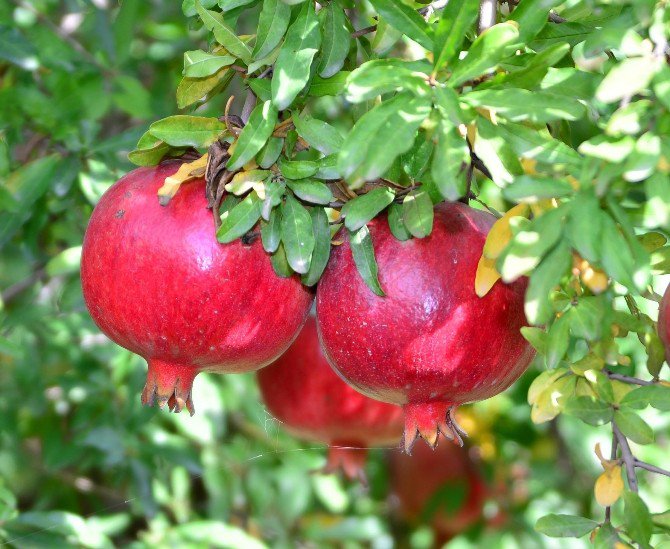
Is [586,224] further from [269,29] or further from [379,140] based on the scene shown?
[269,29]

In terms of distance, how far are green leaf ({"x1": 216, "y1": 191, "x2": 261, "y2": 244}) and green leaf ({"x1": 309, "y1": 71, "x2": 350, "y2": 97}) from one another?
5.8 inches

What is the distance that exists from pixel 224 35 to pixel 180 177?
187 mm

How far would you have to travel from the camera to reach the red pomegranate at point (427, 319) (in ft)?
3.77

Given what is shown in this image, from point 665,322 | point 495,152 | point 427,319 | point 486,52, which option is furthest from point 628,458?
point 486,52

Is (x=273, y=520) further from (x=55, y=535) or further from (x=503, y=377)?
(x=503, y=377)

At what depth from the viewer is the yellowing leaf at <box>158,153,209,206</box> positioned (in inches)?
45.9

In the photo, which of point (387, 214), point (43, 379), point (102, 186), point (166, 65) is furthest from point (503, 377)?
point (166, 65)

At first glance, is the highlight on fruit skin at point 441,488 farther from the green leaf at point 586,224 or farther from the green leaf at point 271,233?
the green leaf at point 586,224

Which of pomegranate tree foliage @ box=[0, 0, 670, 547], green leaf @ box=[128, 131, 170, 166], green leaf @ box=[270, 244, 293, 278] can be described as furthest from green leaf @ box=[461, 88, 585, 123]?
green leaf @ box=[128, 131, 170, 166]

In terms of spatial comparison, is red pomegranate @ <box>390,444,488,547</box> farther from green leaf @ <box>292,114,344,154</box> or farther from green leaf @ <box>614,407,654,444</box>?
green leaf @ <box>292,114,344,154</box>

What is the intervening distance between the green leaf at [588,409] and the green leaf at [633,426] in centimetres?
2

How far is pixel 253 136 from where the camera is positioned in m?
1.15

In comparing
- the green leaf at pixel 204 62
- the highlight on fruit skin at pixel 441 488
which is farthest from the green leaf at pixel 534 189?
the highlight on fruit skin at pixel 441 488

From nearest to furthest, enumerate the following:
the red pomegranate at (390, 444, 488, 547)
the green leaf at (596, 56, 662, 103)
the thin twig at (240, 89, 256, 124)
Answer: the green leaf at (596, 56, 662, 103) < the thin twig at (240, 89, 256, 124) < the red pomegranate at (390, 444, 488, 547)
